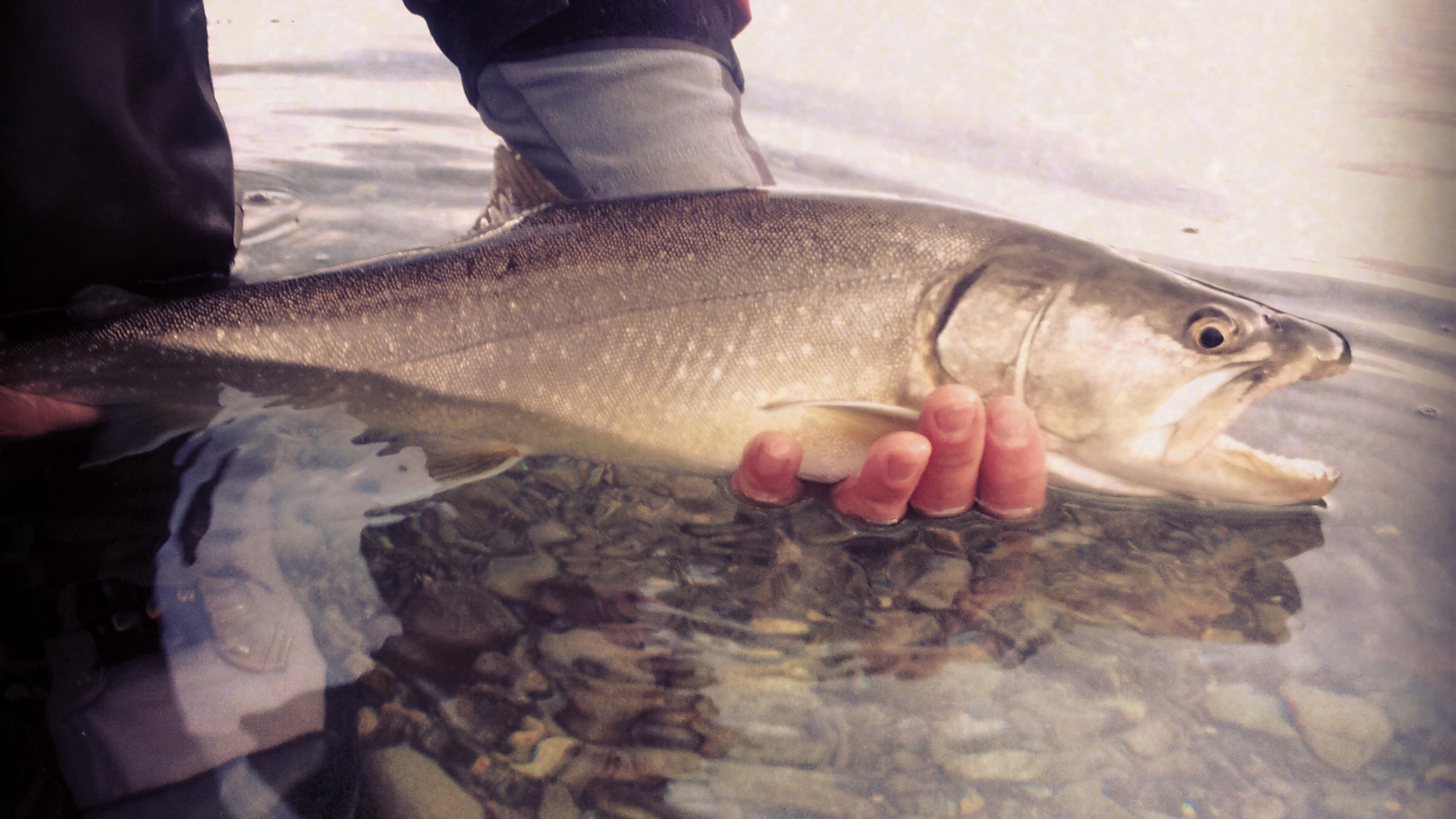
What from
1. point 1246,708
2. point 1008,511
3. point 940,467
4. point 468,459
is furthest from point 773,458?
point 1246,708

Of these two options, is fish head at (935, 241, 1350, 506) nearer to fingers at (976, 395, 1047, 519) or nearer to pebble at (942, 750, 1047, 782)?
fingers at (976, 395, 1047, 519)

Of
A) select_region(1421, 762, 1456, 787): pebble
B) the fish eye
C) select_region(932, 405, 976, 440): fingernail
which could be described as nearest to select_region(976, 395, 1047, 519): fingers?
select_region(932, 405, 976, 440): fingernail

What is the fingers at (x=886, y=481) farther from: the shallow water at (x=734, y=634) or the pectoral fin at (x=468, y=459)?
the pectoral fin at (x=468, y=459)

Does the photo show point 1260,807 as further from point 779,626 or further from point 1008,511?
point 779,626

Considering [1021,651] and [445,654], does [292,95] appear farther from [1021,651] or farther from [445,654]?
[1021,651]

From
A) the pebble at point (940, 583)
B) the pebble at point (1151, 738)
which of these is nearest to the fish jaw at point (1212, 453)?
the pebble at point (940, 583)

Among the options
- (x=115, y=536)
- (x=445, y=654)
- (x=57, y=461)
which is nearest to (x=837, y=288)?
Result: (x=445, y=654)
